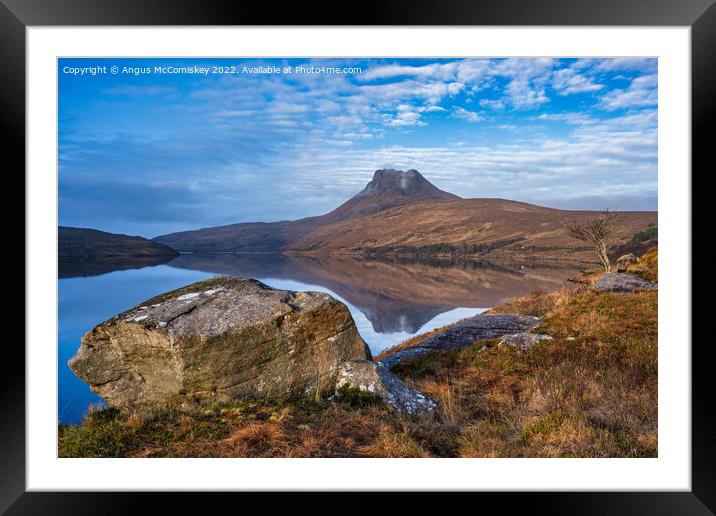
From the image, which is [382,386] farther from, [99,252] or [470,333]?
[99,252]

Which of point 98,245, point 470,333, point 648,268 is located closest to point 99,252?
point 98,245

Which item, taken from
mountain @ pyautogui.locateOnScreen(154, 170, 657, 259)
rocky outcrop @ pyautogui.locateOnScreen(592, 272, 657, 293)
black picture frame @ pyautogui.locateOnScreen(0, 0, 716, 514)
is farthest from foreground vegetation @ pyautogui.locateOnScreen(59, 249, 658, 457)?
mountain @ pyautogui.locateOnScreen(154, 170, 657, 259)

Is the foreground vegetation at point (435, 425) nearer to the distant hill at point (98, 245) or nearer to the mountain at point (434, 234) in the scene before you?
the distant hill at point (98, 245)

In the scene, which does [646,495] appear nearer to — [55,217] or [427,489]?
[427,489]

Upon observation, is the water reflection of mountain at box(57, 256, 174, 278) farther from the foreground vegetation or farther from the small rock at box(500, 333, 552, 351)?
the small rock at box(500, 333, 552, 351)
